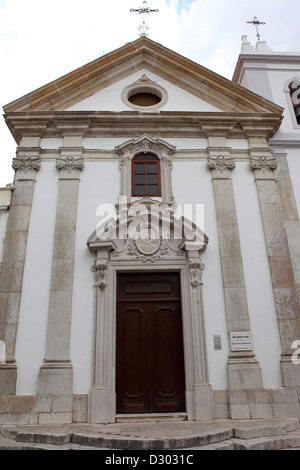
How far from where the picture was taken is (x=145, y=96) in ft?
30.6

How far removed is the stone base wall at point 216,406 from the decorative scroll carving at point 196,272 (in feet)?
6.84

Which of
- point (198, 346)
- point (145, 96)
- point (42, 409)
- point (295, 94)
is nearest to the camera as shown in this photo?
point (42, 409)

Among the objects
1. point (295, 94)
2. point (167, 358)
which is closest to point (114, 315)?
point (167, 358)

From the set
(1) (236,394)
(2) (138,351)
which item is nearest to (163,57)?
(2) (138,351)

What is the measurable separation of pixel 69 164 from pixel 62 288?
9.69 feet

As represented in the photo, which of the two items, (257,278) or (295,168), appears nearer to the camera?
(257,278)

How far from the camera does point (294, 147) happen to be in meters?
8.66

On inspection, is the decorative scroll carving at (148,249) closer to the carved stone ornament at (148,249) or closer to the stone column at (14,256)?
the carved stone ornament at (148,249)

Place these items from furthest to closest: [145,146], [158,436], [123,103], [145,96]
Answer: [145,96]
[123,103]
[145,146]
[158,436]

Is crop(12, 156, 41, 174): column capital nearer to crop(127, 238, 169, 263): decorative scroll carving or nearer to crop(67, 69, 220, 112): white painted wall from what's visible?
crop(67, 69, 220, 112): white painted wall

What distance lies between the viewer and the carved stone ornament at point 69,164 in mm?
7934

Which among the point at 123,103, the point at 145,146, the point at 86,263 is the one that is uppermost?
the point at 123,103

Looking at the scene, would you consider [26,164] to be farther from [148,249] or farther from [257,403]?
[257,403]

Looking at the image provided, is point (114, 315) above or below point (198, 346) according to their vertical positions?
above
